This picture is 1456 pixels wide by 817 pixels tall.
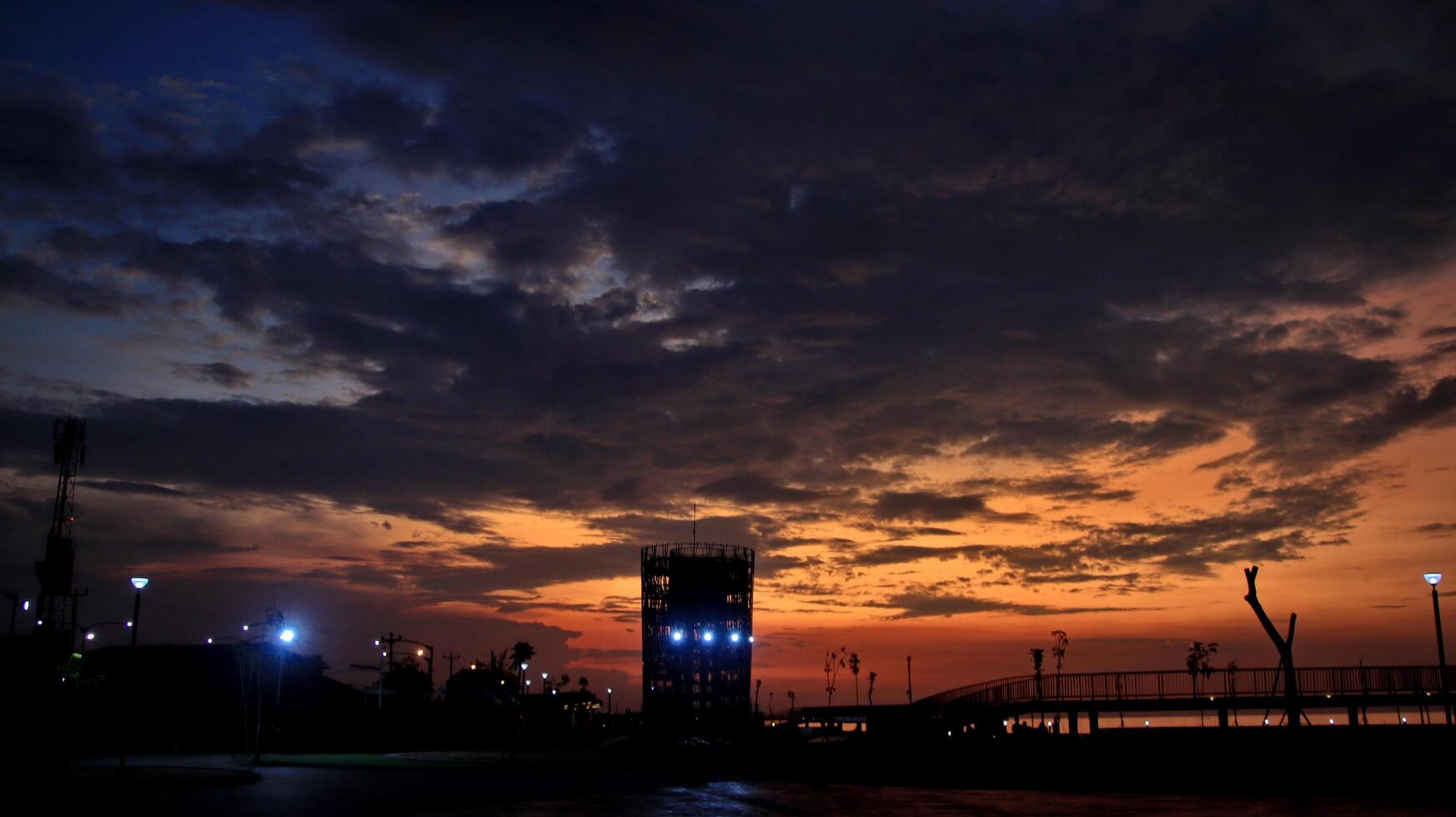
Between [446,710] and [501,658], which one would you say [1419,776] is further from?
[501,658]

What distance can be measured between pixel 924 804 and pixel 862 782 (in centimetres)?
996

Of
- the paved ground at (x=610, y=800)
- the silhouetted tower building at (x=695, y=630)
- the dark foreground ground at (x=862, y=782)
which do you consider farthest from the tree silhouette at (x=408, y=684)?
the paved ground at (x=610, y=800)

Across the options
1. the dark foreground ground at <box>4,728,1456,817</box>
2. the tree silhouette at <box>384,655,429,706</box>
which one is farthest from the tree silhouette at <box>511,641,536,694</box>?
the dark foreground ground at <box>4,728,1456,817</box>

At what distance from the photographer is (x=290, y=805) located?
23.4 metres

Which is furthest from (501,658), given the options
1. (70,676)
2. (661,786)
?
(661,786)

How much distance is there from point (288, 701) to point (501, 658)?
202ft

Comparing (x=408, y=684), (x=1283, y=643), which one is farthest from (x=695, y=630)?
(x=1283, y=643)

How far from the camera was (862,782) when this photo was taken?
35.2 m

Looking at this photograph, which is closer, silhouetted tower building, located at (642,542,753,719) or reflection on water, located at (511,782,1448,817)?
reflection on water, located at (511,782,1448,817)

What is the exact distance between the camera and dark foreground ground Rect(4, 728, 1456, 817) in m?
23.6

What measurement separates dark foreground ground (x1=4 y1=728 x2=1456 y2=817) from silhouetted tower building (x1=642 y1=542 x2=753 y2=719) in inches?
2189

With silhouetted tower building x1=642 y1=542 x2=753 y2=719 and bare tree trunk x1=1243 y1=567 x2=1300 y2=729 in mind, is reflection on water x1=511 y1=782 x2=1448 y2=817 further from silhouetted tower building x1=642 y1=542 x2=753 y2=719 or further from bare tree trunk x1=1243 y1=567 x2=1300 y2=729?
silhouetted tower building x1=642 y1=542 x2=753 y2=719

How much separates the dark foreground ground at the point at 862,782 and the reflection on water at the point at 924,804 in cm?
7

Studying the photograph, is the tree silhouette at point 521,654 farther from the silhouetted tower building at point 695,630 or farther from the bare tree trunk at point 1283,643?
the bare tree trunk at point 1283,643
